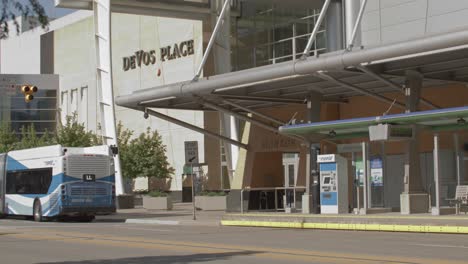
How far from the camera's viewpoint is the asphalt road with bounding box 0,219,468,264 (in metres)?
15.2

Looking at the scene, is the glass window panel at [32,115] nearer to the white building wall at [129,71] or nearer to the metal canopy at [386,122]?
the white building wall at [129,71]

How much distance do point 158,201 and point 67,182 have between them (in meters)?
13.2

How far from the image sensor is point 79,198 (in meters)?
33.8

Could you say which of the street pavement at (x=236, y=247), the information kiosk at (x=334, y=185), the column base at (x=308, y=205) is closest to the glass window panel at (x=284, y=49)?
the column base at (x=308, y=205)

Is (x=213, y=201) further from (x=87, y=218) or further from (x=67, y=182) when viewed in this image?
(x=67, y=182)

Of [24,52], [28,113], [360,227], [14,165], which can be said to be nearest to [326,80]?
[360,227]

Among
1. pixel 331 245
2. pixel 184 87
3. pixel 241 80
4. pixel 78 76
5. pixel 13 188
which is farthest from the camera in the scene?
pixel 78 76

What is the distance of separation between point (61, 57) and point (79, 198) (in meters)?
49.0

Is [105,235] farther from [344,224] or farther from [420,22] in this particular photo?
[420,22]

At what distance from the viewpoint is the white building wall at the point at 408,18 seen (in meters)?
29.7

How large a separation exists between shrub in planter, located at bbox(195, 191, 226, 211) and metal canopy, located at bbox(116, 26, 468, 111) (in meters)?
7.23

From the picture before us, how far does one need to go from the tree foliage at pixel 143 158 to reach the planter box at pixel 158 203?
931cm

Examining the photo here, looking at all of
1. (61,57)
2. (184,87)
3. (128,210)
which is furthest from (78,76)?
(184,87)

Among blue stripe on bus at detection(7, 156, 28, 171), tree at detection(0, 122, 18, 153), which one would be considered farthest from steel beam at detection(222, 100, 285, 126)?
tree at detection(0, 122, 18, 153)
